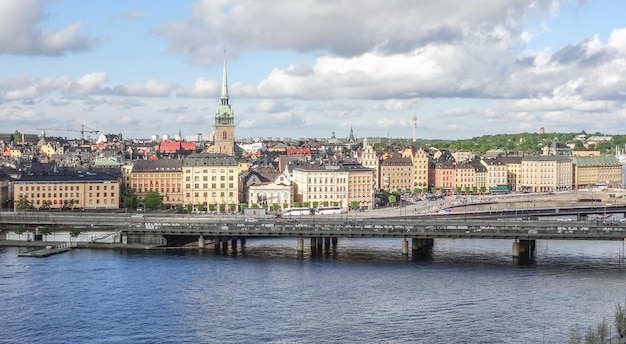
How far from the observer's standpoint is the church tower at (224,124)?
117188 millimetres

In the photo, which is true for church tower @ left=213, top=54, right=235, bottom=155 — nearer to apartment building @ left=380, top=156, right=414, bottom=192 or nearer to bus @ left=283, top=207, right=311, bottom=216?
apartment building @ left=380, top=156, right=414, bottom=192

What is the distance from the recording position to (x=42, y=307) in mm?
42031

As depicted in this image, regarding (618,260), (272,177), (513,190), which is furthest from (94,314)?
(513,190)

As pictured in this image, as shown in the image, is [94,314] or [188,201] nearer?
[94,314]

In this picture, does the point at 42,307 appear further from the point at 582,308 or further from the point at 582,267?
the point at 582,267

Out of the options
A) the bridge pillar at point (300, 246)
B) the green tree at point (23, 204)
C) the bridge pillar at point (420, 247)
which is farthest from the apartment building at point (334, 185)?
the bridge pillar at point (300, 246)

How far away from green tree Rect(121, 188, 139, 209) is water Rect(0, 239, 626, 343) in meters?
25.2

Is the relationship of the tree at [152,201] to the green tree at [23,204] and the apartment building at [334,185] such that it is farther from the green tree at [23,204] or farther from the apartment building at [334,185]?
the apartment building at [334,185]

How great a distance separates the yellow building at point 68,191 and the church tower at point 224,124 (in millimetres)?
29602

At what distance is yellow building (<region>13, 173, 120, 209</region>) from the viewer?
283ft

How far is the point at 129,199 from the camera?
3413 inches

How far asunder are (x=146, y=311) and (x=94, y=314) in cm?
224

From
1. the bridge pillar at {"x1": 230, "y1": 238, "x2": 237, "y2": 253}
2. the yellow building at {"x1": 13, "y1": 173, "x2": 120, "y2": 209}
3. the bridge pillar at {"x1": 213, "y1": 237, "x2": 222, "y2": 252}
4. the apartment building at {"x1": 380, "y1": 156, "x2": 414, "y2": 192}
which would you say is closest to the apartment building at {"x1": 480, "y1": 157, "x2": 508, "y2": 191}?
the apartment building at {"x1": 380, "y1": 156, "x2": 414, "y2": 192}

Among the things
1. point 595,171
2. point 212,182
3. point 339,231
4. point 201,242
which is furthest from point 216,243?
point 595,171
